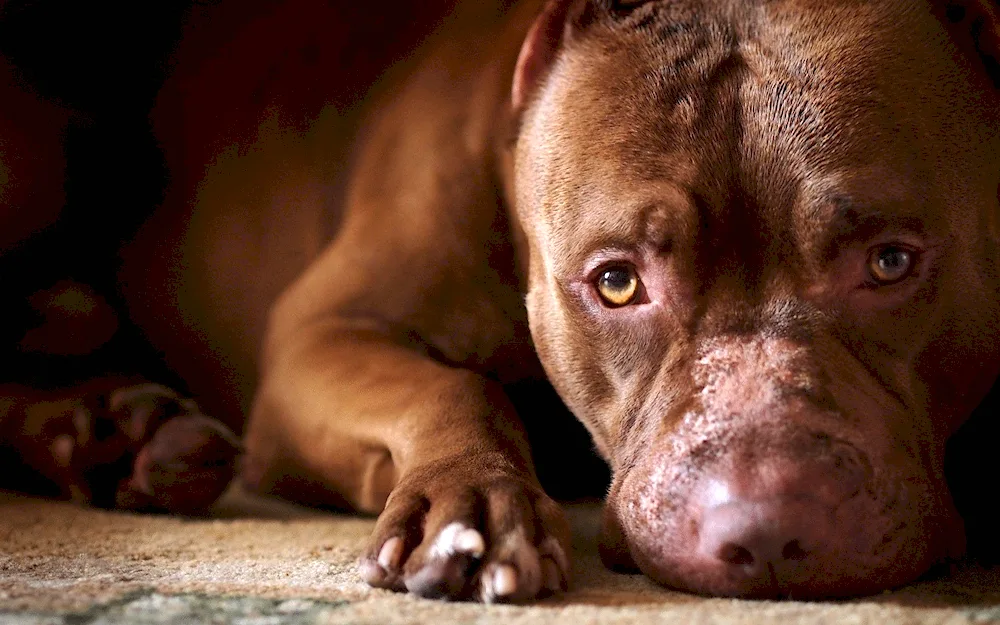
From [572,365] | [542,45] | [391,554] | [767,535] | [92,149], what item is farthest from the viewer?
[92,149]

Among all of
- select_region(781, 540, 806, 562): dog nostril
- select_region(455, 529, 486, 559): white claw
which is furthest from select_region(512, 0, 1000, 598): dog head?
select_region(455, 529, 486, 559): white claw

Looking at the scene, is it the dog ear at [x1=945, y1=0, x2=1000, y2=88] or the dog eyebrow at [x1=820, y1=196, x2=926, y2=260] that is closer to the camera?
the dog eyebrow at [x1=820, y1=196, x2=926, y2=260]

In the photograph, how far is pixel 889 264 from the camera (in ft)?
5.80

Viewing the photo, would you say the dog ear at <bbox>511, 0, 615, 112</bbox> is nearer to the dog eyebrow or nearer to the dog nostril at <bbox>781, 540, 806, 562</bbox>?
the dog eyebrow

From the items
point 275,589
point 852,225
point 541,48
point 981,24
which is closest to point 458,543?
point 275,589

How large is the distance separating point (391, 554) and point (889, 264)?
804mm

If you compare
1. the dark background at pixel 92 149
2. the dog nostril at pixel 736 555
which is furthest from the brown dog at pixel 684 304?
the dark background at pixel 92 149

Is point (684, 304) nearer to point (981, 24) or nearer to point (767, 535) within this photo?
point (767, 535)

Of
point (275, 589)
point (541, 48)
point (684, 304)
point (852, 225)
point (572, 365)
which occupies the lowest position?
point (275, 589)

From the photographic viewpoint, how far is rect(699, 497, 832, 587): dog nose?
4.83ft

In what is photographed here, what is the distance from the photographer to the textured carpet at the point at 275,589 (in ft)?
4.48

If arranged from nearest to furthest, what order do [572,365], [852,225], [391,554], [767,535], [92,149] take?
[767,535] < [391,554] < [852,225] < [572,365] < [92,149]

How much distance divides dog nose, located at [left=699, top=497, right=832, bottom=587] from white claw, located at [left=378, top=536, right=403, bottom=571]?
39 cm

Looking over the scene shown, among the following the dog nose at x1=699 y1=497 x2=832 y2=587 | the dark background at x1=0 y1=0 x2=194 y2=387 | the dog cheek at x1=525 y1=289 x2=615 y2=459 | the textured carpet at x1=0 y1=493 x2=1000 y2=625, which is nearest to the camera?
the textured carpet at x1=0 y1=493 x2=1000 y2=625
